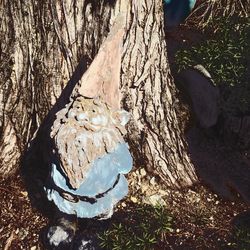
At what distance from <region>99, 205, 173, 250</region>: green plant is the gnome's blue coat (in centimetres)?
39

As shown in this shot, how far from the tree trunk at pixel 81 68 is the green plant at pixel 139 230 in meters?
0.26

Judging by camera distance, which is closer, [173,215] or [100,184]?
[100,184]

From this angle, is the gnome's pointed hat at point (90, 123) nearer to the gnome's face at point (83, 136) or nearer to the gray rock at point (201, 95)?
the gnome's face at point (83, 136)

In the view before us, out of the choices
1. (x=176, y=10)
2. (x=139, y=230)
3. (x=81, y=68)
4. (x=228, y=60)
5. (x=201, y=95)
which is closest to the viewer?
(x=81, y=68)

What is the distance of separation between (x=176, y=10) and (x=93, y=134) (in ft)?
6.73

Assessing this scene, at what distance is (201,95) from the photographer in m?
3.10

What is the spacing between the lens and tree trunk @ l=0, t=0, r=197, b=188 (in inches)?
82.6

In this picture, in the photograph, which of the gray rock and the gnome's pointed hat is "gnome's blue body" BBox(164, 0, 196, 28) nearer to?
the gray rock

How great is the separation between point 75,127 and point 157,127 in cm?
78

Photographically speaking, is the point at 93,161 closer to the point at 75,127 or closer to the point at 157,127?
the point at 75,127

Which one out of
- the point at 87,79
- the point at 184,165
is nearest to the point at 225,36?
the point at 184,165

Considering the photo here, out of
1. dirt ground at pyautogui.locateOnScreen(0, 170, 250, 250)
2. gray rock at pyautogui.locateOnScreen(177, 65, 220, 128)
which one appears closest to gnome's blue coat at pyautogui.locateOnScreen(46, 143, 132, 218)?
dirt ground at pyautogui.locateOnScreen(0, 170, 250, 250)

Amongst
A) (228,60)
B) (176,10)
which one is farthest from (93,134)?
(176,10)

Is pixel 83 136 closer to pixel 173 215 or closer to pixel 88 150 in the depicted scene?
pixel 88 150
